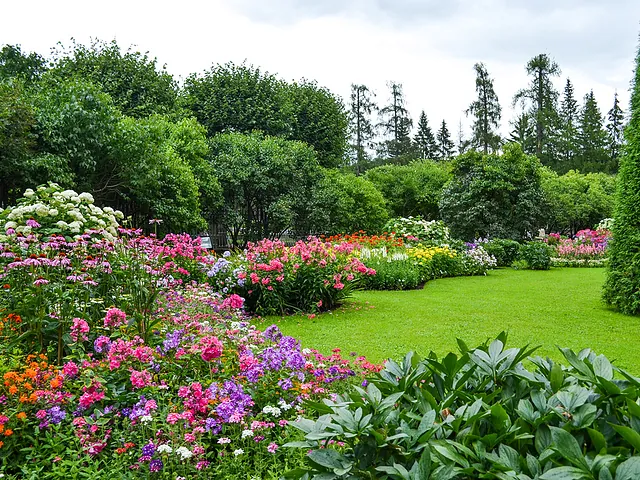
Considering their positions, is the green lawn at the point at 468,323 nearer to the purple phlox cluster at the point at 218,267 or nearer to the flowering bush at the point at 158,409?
the purple phlox cluster at the point at 218,267

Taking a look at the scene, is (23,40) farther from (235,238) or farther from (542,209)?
(542,209)

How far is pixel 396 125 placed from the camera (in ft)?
125

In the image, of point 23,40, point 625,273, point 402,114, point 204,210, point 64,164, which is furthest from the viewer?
point 402,114

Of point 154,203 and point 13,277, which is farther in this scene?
point 154,203

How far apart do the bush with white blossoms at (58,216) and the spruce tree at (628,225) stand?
7.12m

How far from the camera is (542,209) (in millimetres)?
17609

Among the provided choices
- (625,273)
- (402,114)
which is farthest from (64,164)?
(402,114)

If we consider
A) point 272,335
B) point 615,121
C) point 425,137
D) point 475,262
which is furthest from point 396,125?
point 272,335

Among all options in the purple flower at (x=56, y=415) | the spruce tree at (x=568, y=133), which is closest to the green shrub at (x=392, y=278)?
the purple flower at (x=56, y=415)

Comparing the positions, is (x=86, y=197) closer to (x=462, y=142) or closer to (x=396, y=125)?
(x=396, y=125)

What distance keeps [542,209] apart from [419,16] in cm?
1272

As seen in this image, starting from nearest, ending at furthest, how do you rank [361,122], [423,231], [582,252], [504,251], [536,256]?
[536,256]
[423,231]
[504,251]
[582,252]
[361,122]

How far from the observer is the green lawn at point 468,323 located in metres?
5.21

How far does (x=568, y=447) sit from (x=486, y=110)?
33021mm
